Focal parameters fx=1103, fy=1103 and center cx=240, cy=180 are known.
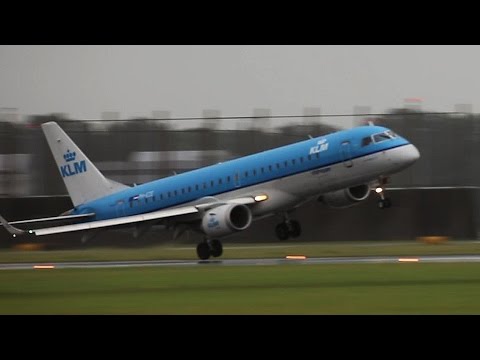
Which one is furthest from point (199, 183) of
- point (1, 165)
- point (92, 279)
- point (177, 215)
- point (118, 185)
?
point (1, 165)

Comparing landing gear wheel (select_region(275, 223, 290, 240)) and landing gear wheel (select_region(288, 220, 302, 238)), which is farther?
landing gear wheel (select_region(275, 223, 290, 240))

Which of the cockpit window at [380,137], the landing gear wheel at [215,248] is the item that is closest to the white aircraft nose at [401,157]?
the cockpit window at [380,137]

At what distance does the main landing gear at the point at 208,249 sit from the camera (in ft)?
119

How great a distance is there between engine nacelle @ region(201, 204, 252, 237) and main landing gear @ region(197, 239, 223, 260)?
478mm

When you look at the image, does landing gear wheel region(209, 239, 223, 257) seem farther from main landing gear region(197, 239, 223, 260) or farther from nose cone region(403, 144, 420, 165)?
nose cone region(403, 144, 420, 165)

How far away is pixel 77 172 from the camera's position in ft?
141

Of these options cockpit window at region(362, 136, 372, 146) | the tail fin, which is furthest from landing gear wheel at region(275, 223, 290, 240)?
the tail fin

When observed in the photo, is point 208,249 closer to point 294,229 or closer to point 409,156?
point 294,229

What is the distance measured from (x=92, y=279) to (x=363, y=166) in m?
12.3

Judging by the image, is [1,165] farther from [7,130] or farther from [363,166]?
[363,166]

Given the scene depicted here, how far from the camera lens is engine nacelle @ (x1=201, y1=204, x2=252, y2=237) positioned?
35688 millimetres

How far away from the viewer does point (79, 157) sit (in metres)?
43.1

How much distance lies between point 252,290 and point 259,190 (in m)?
15.8

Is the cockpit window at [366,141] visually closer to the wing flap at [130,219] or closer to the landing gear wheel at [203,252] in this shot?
the landing gear wheel at [203,252]
